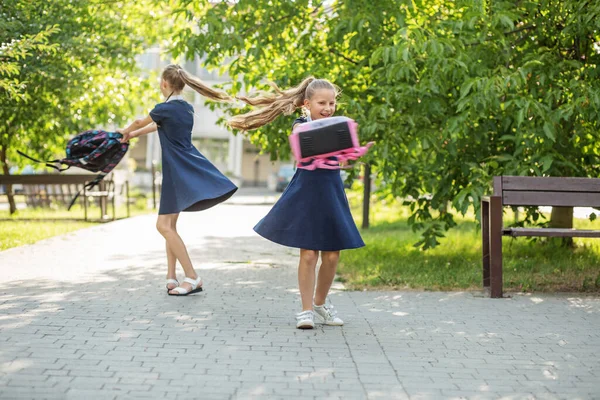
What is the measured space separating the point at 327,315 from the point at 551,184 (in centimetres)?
292

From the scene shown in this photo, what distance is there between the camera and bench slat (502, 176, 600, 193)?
8.00m

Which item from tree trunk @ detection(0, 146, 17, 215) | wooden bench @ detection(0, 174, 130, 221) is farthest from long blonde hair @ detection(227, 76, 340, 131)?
tree trunk @ detection(0, 146, 17, 215)

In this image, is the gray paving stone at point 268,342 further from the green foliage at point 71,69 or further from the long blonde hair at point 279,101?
the green foliage at point 71,69

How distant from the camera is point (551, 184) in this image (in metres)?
8.05

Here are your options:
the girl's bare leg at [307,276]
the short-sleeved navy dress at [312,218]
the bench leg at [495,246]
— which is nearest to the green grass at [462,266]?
the bench leg at [495,246]

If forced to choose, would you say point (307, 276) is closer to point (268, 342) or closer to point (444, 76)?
point (268, 342)

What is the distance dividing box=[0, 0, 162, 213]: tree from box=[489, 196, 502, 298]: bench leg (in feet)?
18.6

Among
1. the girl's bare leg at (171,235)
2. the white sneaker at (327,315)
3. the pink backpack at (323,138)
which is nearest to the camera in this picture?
the pink backpack at (323,138)

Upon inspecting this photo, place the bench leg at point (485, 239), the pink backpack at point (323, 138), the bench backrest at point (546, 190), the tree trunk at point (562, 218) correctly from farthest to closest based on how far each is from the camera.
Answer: the tree trunk at point (562, 218)
the bench leg at point (485, 239)
the bench backrest at point (546, 190)
the pink backpack at point (323, 138)

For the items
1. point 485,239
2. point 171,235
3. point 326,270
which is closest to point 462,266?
point 485,239

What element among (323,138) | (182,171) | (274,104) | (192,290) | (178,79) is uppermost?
(178,79)

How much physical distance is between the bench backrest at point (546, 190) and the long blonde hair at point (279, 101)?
235cm

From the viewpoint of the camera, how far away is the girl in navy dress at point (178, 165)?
7309 mm

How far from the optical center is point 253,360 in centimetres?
505
